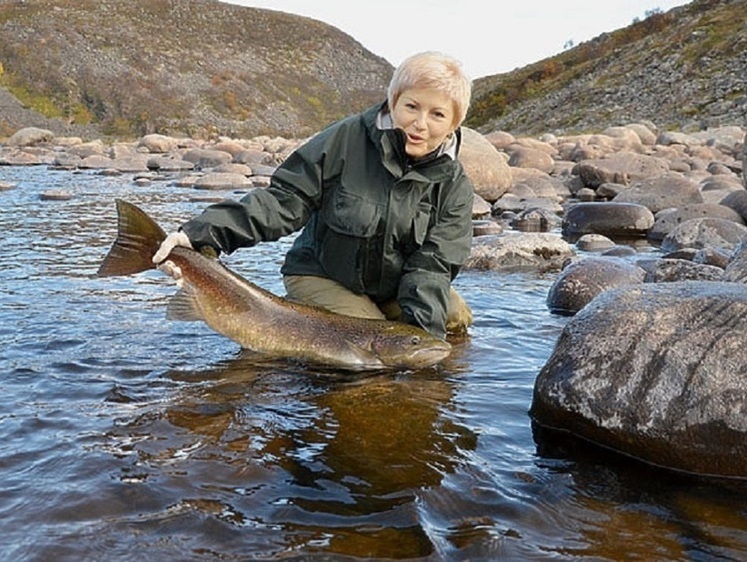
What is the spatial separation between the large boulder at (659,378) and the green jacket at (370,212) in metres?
0.93

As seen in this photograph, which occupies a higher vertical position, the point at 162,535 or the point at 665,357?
the point at 665,357

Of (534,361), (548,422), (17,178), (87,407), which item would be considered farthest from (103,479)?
(17,178)

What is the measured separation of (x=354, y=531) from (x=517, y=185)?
13943mm

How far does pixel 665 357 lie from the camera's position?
3.83 meters

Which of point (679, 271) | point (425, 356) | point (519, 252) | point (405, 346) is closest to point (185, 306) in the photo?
point (405, 346)

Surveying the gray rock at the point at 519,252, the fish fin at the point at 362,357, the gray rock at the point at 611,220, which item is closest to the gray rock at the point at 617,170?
the gray rock at the point at 611,220

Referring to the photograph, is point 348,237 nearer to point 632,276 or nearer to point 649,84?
point 632,276

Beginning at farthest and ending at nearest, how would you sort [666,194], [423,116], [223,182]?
[223,182], [666,194], [423,116]

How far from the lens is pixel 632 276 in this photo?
728 cm

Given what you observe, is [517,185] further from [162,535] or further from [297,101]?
[297,101]

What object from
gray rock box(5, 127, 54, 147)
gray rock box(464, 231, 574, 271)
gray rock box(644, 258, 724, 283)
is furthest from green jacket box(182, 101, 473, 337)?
gray rock box(5, 127, 54, 147)

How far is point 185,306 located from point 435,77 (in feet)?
6.07

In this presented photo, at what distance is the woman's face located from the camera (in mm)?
4426

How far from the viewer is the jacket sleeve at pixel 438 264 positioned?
15.7 feet
